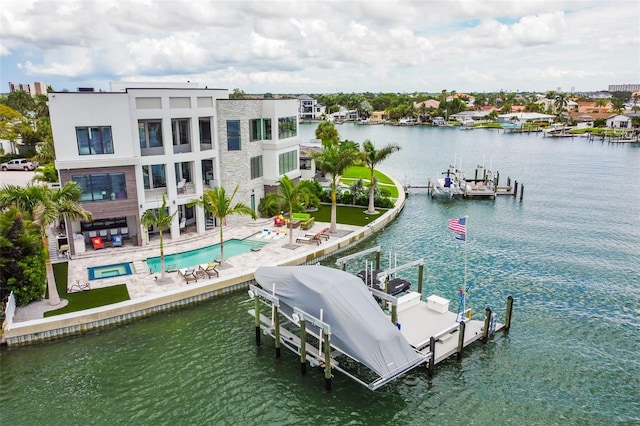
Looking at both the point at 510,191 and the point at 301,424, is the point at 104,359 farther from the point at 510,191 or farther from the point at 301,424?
the point at 510,191

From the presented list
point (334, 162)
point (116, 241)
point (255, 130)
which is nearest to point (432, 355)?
point (334, 162)

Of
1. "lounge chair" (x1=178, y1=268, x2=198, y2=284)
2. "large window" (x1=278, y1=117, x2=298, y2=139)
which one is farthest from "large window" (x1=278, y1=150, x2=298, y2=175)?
"lounge chair" (x1=178, y1=268, x2=198, y2=284)

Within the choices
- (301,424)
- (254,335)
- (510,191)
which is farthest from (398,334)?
(510,191)

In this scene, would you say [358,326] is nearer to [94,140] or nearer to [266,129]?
[94,140]

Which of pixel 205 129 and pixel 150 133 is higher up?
pixel 205 129

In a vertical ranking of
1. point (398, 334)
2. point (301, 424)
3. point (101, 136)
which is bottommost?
point (301, 424)

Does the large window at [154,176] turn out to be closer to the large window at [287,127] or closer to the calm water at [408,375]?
the large window at [287,127]
